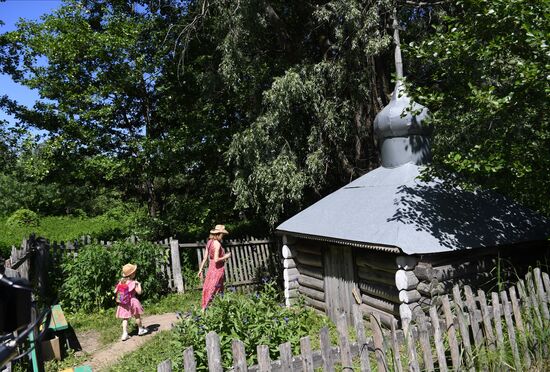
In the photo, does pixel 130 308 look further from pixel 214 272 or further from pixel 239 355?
pixel 239 355

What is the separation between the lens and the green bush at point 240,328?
4.91m

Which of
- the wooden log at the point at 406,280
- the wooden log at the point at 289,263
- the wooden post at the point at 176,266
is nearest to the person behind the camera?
the wooden log at the point at 406,280

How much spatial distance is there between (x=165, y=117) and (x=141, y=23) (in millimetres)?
2869

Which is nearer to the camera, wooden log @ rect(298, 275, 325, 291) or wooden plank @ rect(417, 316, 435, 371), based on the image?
wooden plank @ rect(417, 316, 435, 371)

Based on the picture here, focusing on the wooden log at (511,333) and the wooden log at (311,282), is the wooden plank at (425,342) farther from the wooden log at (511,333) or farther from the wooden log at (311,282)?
the wooden log at (311,282)

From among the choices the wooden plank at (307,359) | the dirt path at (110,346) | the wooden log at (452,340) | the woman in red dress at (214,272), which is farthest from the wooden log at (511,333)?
the woman in red dress at (214,272)

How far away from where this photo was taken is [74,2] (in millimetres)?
12758

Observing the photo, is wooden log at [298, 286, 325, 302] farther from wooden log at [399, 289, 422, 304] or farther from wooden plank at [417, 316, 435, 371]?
wooden plank at [417, 316, 435, 371]

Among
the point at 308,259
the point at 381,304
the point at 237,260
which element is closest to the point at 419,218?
the point at 381,304

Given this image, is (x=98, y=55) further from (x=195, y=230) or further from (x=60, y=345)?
(x=60, y=345)

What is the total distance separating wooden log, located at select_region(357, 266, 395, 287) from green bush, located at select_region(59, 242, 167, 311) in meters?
5.89

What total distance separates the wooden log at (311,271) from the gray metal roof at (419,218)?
88 cm

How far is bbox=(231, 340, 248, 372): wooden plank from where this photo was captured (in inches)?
117

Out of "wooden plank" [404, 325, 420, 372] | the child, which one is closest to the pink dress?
the child
